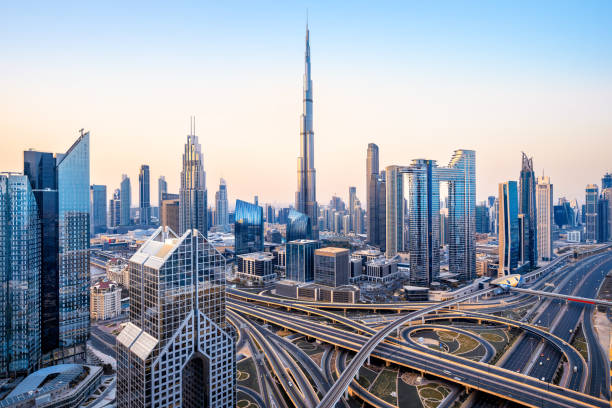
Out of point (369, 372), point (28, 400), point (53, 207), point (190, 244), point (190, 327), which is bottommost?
point (369, 372)

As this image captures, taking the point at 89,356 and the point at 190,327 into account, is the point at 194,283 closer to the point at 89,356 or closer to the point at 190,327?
the point at 190,327

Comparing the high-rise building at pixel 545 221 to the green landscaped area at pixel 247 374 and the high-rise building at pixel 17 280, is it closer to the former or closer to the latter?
the green landscaped area at pixel 247 374

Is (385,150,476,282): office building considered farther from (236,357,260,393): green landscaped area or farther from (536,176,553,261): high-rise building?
(236,357,260,393): green landscaped area

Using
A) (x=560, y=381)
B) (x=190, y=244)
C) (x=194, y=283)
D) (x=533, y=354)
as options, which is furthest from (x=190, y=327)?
(x=533, y=354)

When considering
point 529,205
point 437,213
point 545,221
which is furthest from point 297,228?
point 545,221

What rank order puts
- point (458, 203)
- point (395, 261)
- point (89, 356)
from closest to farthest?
point (89, 356), point (458, 203), point (395, 261)

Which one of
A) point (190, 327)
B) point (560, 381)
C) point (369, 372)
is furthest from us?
point (369, 372)
